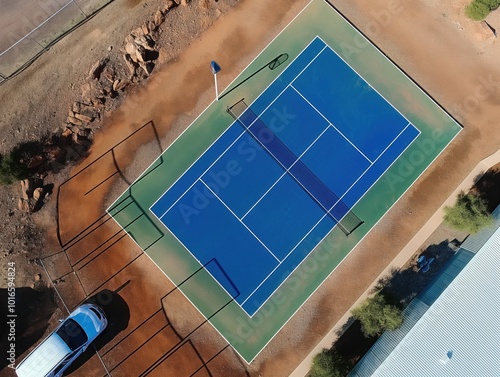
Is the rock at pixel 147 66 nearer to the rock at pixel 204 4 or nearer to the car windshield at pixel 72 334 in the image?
the rock at pixel 204 4

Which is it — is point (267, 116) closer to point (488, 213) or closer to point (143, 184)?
point (143, 184)

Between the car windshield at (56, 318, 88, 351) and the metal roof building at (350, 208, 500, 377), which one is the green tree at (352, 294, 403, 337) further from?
the car windshield at (56, 318, 88, 351)

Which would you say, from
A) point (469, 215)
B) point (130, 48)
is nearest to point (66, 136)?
point (130, 48)

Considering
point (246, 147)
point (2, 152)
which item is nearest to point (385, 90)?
point (246, 147)

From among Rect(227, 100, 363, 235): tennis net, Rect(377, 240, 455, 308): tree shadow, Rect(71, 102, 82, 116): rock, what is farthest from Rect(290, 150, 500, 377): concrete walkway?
Rect(71, 102, 82, 116): rock

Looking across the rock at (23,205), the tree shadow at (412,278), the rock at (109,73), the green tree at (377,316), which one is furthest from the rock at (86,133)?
the tree shadow at (412,278)
